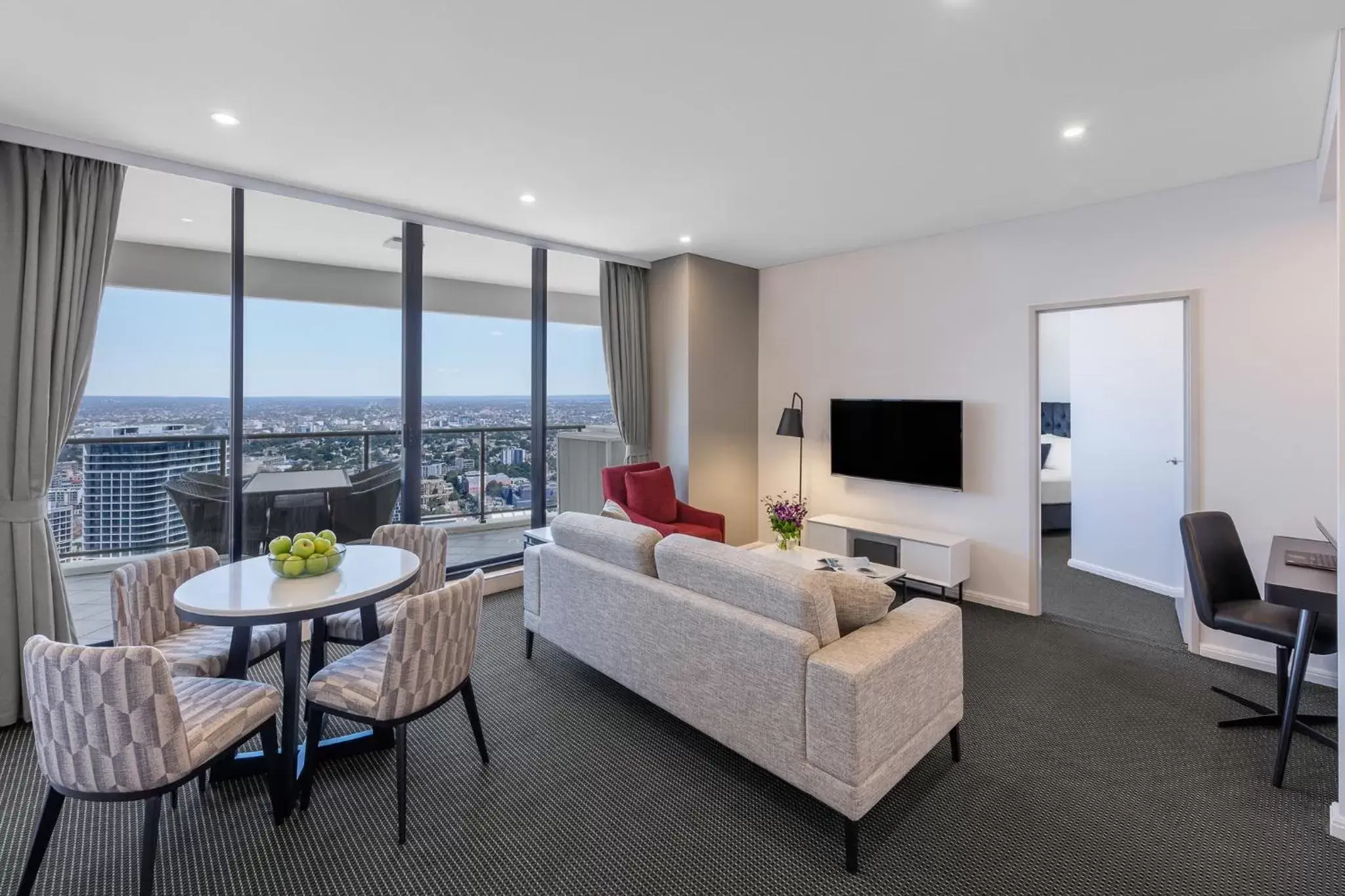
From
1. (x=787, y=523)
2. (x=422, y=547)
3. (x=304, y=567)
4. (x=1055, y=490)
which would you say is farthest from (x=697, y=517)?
(x=1055, y=490)

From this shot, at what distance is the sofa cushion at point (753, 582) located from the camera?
1983mm

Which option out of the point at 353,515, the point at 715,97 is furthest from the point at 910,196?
the point at 353,515

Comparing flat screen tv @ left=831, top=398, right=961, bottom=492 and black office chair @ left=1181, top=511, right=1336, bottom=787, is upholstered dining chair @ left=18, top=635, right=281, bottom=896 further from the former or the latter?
flat screen tv @ left=831, top=398, right=961, bottom=492

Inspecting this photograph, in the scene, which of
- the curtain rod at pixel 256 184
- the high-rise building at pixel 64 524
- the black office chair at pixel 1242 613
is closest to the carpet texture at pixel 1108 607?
the black office chair at pixel 1242 613

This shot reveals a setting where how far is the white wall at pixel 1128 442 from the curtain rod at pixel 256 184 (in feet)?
13.8

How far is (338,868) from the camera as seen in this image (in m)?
1.82

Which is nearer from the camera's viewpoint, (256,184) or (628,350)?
(256,184)

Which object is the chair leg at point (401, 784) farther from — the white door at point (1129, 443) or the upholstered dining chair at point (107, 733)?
the white door at point (1129, 443)

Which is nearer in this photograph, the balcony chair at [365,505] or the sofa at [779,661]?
the sofa at [779,661]

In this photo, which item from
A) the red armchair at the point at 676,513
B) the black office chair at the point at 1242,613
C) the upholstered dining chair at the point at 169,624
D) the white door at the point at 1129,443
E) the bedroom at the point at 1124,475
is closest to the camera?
the upholstered dining chair at the point at 169,624

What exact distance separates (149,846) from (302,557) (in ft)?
3.15

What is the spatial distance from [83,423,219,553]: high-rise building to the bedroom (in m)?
5.40

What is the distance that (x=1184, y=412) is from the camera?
352cm

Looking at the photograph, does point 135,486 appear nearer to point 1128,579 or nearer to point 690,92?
point 690,92
